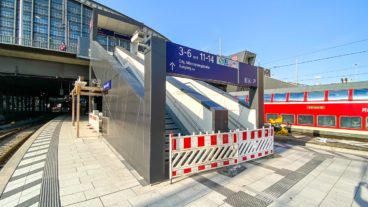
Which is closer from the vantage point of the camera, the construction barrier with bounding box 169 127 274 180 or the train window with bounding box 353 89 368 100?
the construction barrier with bounding box 169 127 274 180

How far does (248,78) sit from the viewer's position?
23.1ft

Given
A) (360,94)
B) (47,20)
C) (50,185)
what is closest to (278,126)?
(360,94)

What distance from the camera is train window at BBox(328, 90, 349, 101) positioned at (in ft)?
33.1

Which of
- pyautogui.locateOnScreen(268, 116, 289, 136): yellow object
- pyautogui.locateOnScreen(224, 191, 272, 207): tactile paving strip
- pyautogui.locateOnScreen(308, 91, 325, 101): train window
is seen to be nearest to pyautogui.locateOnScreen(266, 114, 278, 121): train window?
pyautogui.locateOnScreen(268, 116, 289, 136): yellow object

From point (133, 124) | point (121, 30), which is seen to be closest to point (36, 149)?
point (133, 124)

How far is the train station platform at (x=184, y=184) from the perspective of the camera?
3602 mm

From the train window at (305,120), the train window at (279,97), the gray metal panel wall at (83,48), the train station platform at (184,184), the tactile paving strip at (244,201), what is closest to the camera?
the tactile paving strip at (244,201)

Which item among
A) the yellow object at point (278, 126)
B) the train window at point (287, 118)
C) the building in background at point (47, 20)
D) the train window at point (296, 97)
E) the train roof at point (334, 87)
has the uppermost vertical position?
the building in background at point (47, 20)

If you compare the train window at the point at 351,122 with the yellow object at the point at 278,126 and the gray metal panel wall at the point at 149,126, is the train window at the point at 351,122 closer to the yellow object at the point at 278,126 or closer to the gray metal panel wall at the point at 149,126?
the yellow object at the point at 278,126

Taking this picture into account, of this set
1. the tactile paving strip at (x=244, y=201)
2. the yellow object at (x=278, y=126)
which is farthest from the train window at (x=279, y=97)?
the tactile paving strip at (x=244, y=201)

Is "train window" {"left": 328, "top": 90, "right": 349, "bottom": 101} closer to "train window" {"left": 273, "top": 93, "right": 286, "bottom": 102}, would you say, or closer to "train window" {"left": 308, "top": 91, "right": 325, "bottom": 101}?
"train window" {"left": 308, "top": 91, "right": 325, "bottom": 101}

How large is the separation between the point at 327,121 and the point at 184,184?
10.7 metres

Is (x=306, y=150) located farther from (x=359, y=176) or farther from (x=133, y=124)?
(x=133, y=124)

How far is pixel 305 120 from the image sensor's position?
39.2 ft
